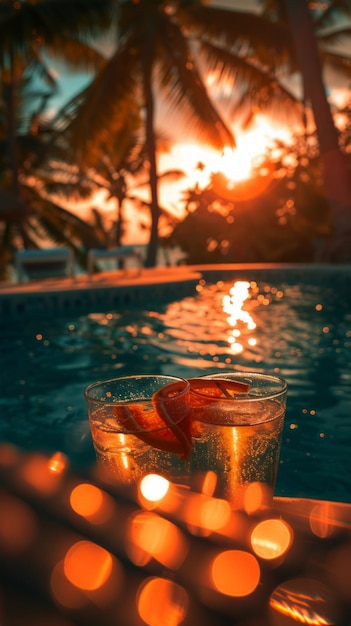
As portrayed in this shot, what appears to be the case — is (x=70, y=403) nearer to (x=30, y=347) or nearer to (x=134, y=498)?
(x=30, y=347)

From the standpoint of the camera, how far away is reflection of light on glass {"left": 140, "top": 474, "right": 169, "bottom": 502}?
92cm

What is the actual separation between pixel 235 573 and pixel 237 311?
728cm

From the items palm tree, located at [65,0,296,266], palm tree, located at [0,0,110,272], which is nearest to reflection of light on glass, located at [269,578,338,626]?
palm tree, located at [0,0,110,272]

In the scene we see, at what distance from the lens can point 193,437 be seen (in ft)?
4.30

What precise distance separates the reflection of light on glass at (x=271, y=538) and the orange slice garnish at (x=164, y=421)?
0.41 meters

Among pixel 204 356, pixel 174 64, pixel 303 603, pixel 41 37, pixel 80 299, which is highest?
pixel 41 37

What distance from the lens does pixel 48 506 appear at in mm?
868

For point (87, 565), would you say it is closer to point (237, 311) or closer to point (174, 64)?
point (237, 311)

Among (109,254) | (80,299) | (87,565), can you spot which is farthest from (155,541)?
(109,254)

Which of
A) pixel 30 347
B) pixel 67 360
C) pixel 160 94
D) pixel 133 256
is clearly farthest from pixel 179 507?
pixel 160 94

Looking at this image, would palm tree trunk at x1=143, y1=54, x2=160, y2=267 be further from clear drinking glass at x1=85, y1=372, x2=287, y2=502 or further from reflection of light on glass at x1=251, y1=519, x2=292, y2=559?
reflection of light on glass at x1=251, y1=519, x2=292, y2=559

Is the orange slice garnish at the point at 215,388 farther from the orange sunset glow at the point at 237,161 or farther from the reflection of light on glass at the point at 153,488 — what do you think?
the orange sunset glow at the point at 237,161

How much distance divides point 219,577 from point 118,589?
14 cm

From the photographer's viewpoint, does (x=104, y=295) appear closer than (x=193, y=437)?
No
